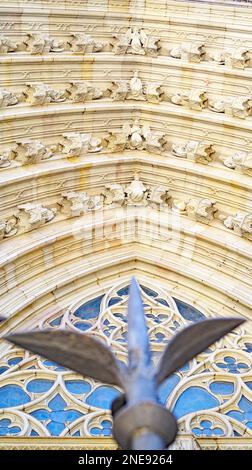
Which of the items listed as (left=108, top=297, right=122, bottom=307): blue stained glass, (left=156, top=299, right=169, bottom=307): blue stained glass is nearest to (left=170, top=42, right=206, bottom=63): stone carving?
(left=156, top=299, right=169, bottom=307): blue stained glass

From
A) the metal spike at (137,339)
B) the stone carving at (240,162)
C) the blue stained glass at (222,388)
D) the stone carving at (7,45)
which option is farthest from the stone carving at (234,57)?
the metal spike at (137,339)

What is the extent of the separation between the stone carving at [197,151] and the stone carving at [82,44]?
1.87 meters

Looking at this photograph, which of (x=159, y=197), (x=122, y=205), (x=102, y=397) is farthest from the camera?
(x=122, y=205)

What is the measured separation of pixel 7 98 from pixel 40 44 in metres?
0.97

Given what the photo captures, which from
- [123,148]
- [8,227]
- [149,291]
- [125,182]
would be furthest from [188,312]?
[123,148]

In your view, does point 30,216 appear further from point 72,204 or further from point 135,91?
point 135,91

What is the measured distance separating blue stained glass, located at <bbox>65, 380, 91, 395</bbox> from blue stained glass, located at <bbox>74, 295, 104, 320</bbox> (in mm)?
1124

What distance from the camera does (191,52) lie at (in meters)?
9.88

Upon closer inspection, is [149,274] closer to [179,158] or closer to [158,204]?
[158,204]

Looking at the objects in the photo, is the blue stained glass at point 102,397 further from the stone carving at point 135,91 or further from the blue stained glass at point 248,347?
the stone carving at point 135,91

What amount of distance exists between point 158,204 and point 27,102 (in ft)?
7.09

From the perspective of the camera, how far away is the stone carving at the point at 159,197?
9.67m

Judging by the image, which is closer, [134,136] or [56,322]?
[56,322]
